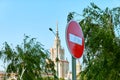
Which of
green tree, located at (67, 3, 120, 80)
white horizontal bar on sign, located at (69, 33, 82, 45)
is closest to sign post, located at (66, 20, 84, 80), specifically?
white horizontal bar on sign, located at (69, 33, 82, 45)

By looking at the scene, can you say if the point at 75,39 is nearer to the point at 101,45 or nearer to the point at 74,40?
the point at 74,40

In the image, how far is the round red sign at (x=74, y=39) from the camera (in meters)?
4.53

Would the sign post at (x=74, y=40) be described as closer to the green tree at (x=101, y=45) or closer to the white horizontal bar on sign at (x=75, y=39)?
the white horizontal bar on sign at (x=75, y=39)

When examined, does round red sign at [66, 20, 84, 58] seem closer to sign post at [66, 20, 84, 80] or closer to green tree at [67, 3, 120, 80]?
sign post at [66, 20, 84, 80]

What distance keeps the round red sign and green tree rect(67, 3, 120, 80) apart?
8.56 m

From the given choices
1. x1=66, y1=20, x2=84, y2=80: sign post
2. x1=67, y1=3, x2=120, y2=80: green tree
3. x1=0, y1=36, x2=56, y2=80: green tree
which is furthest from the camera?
x1=0, y1=36, x2=56, y2=80: green tree

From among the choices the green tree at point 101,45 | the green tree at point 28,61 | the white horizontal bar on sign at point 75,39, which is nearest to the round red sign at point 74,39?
the white horizontal bar on sign at point 75,39

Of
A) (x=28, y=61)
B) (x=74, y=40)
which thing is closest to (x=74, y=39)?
(x=74, y=40)

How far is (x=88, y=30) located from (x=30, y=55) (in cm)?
1249

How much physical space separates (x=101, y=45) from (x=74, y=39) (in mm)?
9262

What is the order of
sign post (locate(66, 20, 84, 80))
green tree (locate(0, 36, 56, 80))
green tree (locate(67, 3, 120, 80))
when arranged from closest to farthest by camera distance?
sign post (locate(66, 20, 84, 80)) → green tree (locate(67, 3, 120, 80)) → green tree (locate(0, 36, 56, 80))

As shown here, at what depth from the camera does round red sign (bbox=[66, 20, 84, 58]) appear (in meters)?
4.53

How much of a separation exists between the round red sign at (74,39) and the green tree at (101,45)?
8564mm

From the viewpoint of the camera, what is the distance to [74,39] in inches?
184
